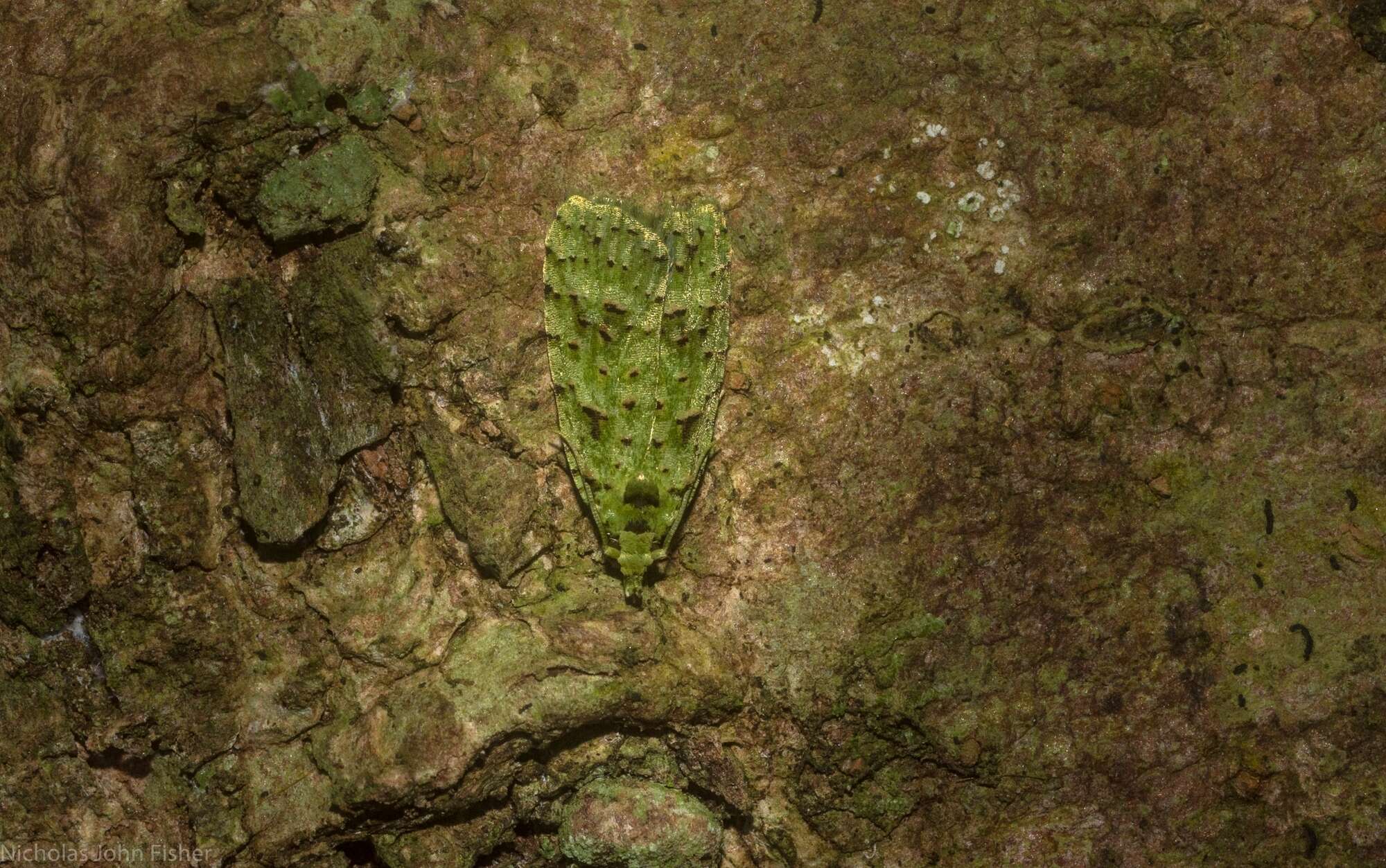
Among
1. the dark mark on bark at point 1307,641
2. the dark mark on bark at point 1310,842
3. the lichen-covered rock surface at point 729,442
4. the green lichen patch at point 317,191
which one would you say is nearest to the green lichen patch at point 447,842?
the lichen-covered rock surface at point 729,442

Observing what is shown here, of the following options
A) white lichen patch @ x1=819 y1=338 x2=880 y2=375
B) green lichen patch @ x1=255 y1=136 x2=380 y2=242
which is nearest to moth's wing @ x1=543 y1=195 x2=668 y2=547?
white lichen patch @ x1=819 y1=338 x2=880 y2=375

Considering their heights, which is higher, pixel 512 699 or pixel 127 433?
pixel 127 433

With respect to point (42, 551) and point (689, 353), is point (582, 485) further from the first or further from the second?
point (42, 551)

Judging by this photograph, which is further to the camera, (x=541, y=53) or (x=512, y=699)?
(x=541, y=53)

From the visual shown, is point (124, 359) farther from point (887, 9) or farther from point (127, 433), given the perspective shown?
point (887, 9)

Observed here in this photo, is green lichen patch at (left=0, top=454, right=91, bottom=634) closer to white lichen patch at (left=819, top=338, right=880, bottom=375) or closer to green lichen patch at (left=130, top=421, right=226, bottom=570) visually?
green lichen patch at (left=130, top=421, right=226, bottom=570)

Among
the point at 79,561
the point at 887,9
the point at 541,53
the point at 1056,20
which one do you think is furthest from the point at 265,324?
the point at 1056,20

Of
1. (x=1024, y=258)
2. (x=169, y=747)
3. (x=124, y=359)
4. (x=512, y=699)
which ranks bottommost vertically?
(x=169, y=747)

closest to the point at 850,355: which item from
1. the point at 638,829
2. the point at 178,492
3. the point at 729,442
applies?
the point at 729,442
